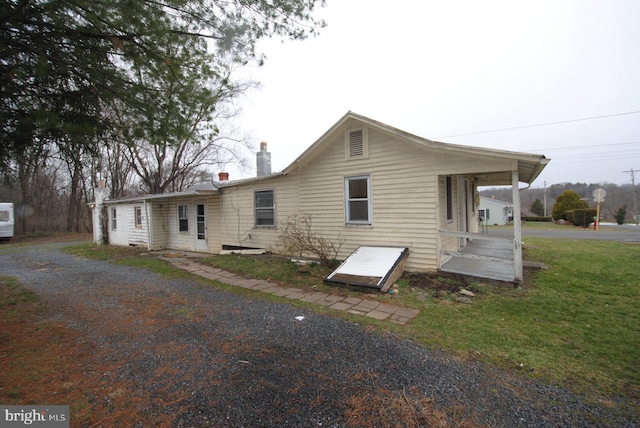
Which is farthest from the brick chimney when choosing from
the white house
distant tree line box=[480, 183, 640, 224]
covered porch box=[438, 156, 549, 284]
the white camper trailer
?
distant tree line box=[480, 183, 640, 224]

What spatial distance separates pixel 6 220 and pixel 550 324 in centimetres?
3033

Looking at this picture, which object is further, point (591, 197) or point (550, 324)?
point (591, 197)

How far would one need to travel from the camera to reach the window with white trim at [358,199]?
7.66 metres

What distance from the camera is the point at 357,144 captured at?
7.79 metres

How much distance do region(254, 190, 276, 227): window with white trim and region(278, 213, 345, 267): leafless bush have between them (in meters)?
0.73

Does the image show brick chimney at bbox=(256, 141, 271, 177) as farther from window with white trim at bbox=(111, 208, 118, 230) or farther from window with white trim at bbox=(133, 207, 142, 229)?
window with white trim at bbox=(111, 208, 118, 230)

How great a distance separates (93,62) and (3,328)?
166 inches

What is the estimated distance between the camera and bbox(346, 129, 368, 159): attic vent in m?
7.61

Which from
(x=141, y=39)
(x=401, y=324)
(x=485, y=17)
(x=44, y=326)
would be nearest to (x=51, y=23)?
(x=141, y=39)

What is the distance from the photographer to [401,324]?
4.10 m

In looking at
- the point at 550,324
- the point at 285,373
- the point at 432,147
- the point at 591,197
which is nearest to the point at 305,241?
the point at 432,147

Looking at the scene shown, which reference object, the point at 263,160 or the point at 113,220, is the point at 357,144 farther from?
the point at 113,220

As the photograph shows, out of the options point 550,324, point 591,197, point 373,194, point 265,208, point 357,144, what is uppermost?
point 357,144

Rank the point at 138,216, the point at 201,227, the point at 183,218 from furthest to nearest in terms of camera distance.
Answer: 1. the point at 138,216
2. the point at 183,218
3. the point at 201,227
